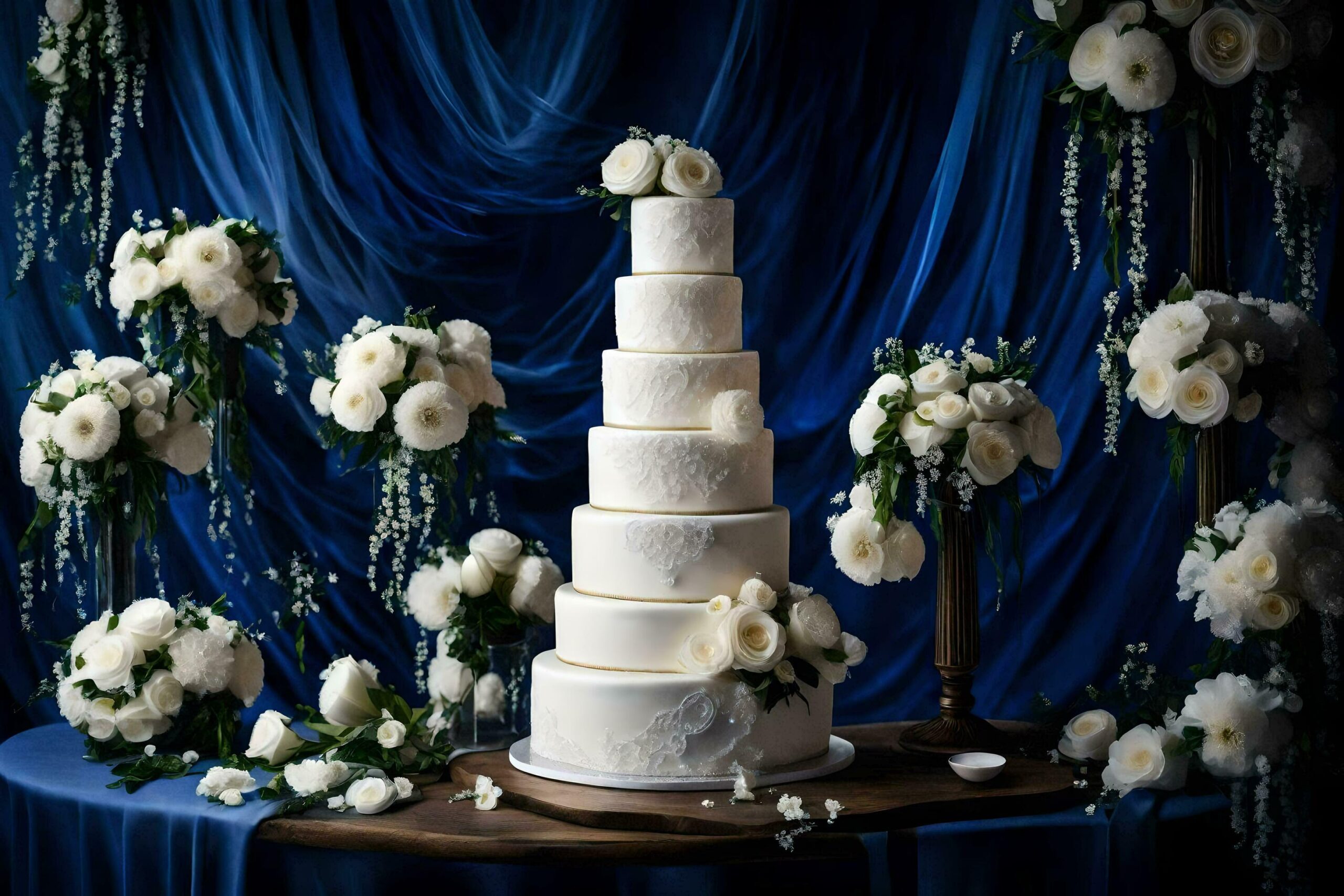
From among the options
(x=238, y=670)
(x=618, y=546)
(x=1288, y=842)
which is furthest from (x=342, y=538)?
(x=1288, y=842)

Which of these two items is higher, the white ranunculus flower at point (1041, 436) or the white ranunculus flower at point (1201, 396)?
the white ranunculus flower at point (1201, 396)

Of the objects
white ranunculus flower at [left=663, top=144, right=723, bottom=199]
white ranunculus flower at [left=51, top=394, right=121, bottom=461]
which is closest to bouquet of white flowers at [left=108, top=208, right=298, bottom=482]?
white ranunculus flower at [left=51, top=394, right=121, bottom=461]

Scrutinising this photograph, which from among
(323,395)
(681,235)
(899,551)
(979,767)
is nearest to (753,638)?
(899,551)

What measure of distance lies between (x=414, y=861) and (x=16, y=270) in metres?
3.09

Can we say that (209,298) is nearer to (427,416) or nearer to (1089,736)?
(427,416)

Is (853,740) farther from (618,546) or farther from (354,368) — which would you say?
(354,368)

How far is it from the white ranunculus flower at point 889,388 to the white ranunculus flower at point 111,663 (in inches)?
92.0

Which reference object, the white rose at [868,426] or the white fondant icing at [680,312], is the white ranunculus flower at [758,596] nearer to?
the white rose at [868,426]

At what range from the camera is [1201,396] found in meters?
4.08

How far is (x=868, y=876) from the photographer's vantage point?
12.8 ft

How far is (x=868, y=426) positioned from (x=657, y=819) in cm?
134

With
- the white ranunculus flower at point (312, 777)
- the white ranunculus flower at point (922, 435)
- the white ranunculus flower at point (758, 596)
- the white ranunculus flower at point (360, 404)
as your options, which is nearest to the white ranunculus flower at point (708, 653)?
the white ranunculus flower at point (758, 596)

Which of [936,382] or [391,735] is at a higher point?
[936,382]

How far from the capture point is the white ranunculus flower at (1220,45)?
404 cm
